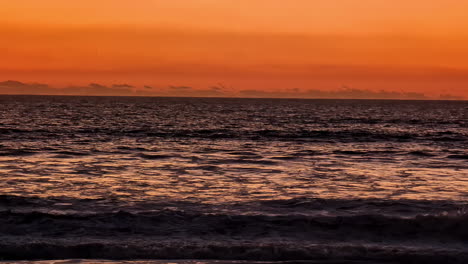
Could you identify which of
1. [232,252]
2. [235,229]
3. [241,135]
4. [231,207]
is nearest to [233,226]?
[235,229]

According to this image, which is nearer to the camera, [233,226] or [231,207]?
[233,226]

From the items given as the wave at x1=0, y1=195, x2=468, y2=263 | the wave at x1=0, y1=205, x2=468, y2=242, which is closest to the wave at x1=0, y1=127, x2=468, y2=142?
the wave at x1=0, y1=195, x2=468, y2=263

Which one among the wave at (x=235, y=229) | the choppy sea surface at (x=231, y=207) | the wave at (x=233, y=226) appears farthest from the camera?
the wave at (x=233, y=226)

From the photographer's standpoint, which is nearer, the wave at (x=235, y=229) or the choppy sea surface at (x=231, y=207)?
the wave at (x=235, y=229)

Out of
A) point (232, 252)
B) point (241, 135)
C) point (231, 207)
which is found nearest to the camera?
point (232, 252)

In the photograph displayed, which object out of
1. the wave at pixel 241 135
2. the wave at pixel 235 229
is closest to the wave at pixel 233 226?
the wave at pixel 235 229

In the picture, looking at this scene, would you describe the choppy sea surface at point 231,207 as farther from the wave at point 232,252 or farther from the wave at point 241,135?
the wave at point 241,135

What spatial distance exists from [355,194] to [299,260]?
7.28 m

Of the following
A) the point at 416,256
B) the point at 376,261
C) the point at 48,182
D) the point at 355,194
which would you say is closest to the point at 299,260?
the point at 376,261

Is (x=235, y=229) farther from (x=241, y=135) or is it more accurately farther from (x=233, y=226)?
(x=241, y=135)

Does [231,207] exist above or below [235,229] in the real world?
above

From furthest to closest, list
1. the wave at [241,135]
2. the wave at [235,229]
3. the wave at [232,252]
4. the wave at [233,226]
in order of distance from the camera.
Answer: the wave at [241,135] < the wave at [233,226] < the wave at [235,229] < the wave at [232,252]

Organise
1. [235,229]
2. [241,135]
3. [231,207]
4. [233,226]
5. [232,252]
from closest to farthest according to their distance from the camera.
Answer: [232,252] → [235,229] → [233,226] → [231,207] → [241,135]

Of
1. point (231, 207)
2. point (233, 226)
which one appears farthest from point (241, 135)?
point (233, 226)
